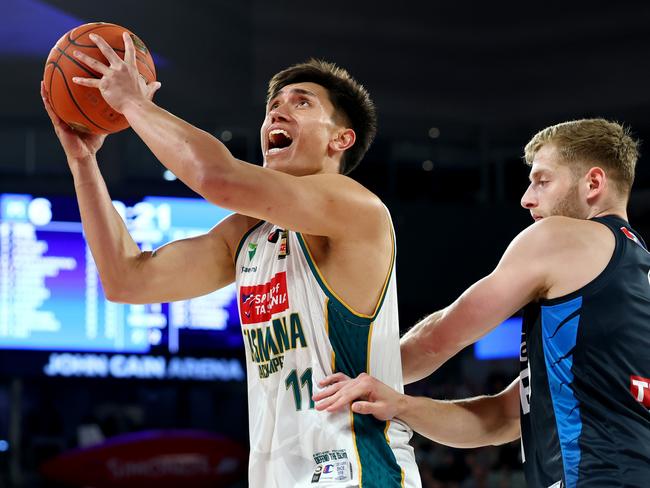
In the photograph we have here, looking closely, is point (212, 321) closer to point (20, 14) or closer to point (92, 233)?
point (20, 14)

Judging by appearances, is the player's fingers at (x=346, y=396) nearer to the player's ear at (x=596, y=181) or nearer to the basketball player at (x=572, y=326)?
the basketball player at (x=572, y=326)

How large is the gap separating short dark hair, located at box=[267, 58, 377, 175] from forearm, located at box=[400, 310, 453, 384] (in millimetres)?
660

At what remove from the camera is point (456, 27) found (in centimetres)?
1383

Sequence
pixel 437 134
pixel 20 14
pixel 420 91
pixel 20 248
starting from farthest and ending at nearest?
pixel 420 91 → pixel 437 134 → pixel 20 14 → pixel 20 248

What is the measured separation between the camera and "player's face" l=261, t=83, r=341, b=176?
3234 mm

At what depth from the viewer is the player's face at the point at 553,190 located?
9.90ft

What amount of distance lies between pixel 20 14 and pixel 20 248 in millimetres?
2885

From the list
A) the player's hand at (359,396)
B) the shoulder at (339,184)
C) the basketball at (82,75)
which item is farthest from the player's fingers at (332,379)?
the basketball at (82,75)

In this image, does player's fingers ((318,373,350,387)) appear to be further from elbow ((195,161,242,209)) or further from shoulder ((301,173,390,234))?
elbow ((195,161,242,209))

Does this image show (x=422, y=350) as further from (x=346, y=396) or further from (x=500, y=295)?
(x=346, y=396)

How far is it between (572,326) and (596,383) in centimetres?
18

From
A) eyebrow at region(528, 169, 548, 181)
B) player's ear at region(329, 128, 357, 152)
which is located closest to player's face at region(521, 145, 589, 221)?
eyebrow at region(528, 169, 548, 181)

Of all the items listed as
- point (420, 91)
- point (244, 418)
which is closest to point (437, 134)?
point (420, 91)

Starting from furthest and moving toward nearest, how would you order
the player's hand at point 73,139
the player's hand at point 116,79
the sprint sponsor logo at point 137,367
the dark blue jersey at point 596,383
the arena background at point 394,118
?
1. the arena background at point 394,118
2. the sprint sponsor logo at point 137,367
3. the player's hand at point 73,139
4. the player's hand at point 116,79
5. the dark blue jersey at point 596,383
